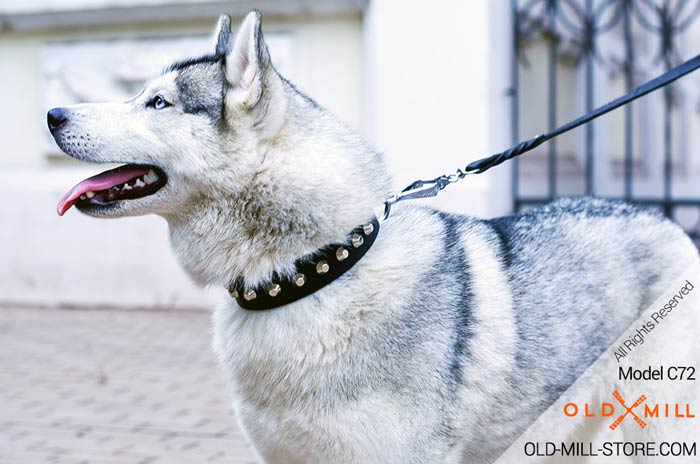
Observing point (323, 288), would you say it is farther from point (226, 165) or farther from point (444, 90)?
point (444, 90)

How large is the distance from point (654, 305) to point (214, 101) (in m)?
1.60

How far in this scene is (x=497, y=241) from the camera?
10.9ft

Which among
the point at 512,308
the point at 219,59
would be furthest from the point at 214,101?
the point at 512,308

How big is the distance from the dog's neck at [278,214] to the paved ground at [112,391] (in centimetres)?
194

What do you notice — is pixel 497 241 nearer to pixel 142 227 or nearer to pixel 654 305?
pixel 654 305

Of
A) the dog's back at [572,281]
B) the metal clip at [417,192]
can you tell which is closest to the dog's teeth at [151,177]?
the metal clip at [417,192]

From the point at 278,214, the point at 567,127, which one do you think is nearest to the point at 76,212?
the point at 567,127

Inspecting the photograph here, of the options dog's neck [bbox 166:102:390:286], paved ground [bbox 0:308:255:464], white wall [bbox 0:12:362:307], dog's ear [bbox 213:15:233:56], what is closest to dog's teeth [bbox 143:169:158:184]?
dog's neck [bbox 166:102:390:286]

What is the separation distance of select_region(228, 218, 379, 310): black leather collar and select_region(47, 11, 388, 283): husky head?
0.11ft

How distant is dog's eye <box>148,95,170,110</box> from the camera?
3.04 meters

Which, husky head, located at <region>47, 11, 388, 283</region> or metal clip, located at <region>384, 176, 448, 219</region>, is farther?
metal clip, located at <region>384, 176, 448, 219</region>

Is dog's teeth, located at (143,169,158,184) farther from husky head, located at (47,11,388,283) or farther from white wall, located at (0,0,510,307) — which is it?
white wall, located at (0,0,510,307)

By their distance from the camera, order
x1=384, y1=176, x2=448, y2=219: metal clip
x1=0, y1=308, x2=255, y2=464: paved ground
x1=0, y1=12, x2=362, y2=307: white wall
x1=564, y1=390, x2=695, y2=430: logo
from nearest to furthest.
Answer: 1. x1=384, y1=176, x2=448, y2=219: metal clip
2. x1=564, y1=390, x2=695, y2=430: logo
3. x1=0, y1=308, x2=255, y2=464: paved ground
4. x1=0, y1=12, x2=362, y2=307: white wall

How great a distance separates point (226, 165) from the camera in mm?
2951
